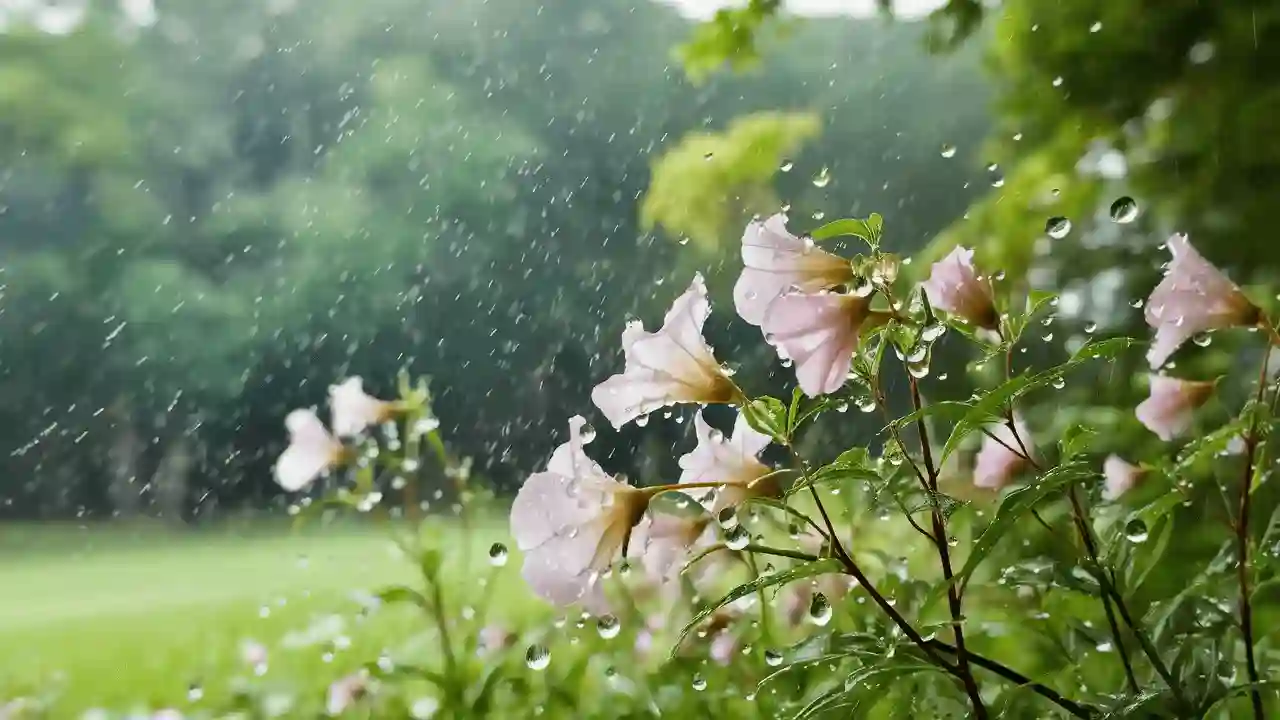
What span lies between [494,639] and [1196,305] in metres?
0.50

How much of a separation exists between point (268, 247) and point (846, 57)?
23.7 inches

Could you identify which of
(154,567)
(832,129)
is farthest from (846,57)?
(154,567)

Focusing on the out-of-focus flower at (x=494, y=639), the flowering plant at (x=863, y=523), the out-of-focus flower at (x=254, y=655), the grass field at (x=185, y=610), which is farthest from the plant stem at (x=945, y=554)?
the out-of-focus flower at (x=254, y=655)

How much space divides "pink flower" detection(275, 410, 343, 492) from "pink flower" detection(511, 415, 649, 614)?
18.3 inches

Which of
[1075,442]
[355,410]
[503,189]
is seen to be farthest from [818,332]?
[503,189]

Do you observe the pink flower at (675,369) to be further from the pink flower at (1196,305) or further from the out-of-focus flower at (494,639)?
the out-of-focus flower at (494,639)

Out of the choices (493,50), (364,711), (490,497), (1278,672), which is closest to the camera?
(1278,672)

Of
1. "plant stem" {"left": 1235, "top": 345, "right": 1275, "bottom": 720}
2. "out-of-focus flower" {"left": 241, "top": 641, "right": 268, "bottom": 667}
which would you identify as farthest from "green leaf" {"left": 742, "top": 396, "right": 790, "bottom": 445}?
"out-of-focus flower" {"left": 241, "top": 641, "right": 268, "bottom": 667}

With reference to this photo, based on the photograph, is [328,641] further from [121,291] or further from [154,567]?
[121,291]

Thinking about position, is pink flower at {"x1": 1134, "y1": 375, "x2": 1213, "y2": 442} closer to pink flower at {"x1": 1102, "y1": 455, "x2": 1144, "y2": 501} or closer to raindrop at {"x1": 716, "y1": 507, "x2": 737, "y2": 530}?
pink flower at {"x1": 1102, "y1": 455, "x2": 1144, "y2": 501}

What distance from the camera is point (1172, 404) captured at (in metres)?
0.60

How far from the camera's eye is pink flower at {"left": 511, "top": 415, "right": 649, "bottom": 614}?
1.34 ft

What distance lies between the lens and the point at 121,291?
0.93 m

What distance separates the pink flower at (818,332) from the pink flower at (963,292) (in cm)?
8
